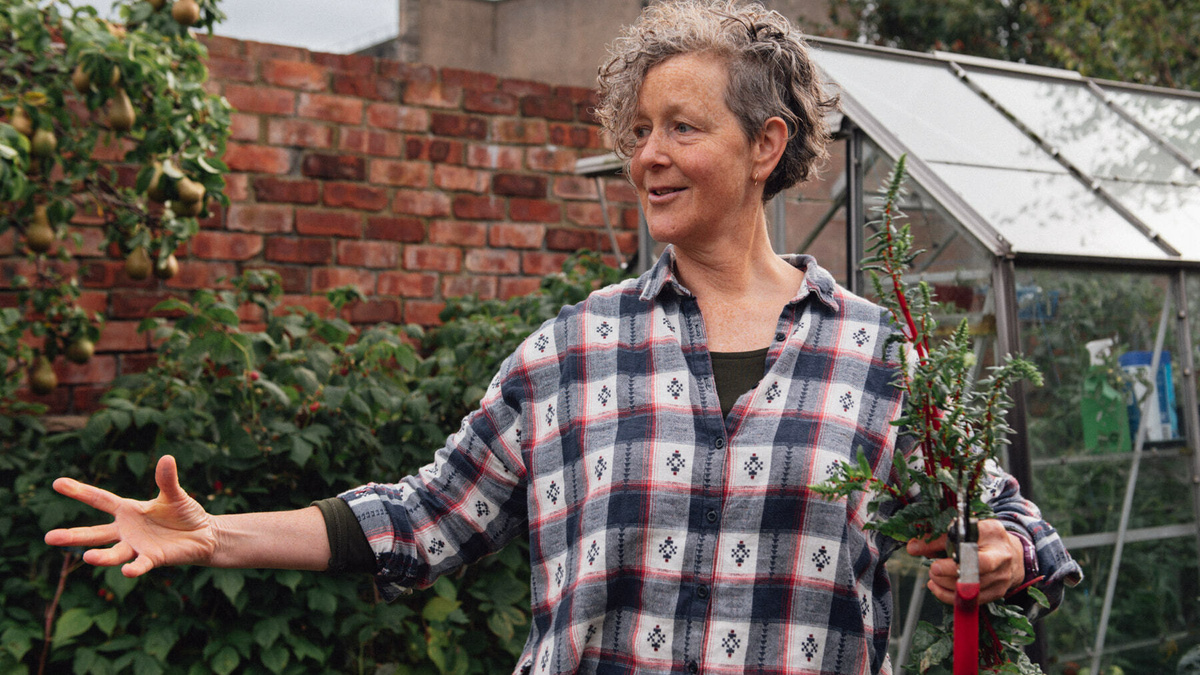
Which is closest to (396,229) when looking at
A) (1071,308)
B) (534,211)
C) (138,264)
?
(534,211)

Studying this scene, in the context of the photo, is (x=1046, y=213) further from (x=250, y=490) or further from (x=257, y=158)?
(x=257, y=158)

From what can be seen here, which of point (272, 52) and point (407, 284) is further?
point (407, 284)

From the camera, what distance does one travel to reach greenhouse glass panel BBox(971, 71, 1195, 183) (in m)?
3.50

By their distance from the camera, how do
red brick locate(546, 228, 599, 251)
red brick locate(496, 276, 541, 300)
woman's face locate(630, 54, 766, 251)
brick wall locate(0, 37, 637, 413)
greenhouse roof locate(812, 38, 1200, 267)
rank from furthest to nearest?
red brick locate(546, 228, 599, 251) → red brick locate(496, 276, 541, 300) → brick wall locate(0, 37, 637, 413) → greenhouse roof locate(812, 38, 1200, 267) → woman's face locate(630, 54, 766, 251)

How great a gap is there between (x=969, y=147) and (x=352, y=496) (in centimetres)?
234

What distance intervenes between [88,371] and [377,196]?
119cm

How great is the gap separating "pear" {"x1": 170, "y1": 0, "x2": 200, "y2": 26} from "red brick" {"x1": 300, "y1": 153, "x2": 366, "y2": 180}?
99cm

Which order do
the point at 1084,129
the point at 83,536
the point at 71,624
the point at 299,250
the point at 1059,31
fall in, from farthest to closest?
the point at 1059,31 < the point at 299,250 < the point at 1084,129 < the point at 71,624 < the point at 83,536

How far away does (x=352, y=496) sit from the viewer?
1529mm

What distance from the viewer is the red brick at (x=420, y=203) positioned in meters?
4.14

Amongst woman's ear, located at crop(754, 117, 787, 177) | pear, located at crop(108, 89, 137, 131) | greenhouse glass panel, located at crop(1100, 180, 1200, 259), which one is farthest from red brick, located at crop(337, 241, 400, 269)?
woman's ear, located at crop(754, 117, 787, 177)

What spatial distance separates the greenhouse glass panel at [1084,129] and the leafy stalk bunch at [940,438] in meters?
2.47

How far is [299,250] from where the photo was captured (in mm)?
3930

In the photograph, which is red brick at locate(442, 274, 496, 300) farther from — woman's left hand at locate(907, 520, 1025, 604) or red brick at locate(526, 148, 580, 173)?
woman's left hand at locate(907, 520, 1025, 604)
